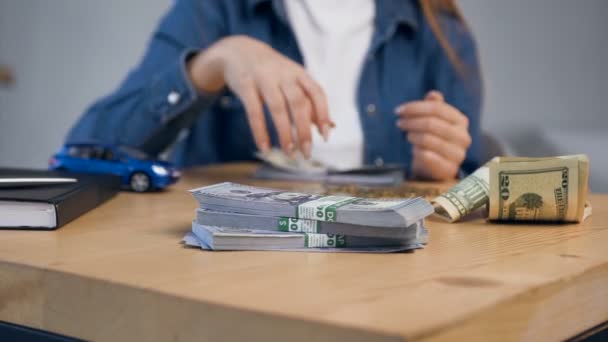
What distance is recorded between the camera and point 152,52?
1.58m

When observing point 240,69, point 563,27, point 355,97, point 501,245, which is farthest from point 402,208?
point 563,27

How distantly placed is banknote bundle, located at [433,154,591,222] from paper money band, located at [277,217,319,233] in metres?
0.24

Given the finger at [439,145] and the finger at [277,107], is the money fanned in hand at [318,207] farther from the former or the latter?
the finger at [439,145]

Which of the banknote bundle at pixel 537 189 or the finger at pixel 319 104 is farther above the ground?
the finger at pixel 319 104

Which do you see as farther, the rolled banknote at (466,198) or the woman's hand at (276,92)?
the woman's hand at (276,92)

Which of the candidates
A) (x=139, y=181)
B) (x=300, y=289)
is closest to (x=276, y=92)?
(x=139, y=181)

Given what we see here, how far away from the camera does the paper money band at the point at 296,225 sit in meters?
0.69

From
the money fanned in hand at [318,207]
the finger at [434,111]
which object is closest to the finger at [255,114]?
the finger at [434,111]

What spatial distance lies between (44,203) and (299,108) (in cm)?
43

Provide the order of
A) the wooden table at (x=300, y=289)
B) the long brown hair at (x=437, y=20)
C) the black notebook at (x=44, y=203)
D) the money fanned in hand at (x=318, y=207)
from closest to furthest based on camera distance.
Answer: the wooden table at (x=300, y=289)
the money fanned in hand at (x=318, y=207)
the black notebook at (x=44, y=203)
the long brown hair at (x=437, y=20)

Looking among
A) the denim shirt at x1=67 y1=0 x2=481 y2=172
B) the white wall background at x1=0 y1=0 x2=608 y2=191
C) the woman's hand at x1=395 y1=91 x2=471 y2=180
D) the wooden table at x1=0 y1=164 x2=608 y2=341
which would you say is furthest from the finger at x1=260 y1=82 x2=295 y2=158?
the white wall background at x1=0 y1=0 x2=608 y2=191

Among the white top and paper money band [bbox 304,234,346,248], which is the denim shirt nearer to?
the white top

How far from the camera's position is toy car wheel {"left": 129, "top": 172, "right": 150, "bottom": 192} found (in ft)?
3.63

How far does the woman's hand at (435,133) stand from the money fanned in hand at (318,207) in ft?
1.91
